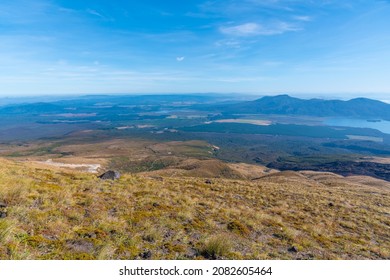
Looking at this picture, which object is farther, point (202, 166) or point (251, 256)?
point (202, 166)

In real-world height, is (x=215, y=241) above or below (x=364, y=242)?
above

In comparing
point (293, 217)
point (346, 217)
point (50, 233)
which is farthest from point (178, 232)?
point (346, 217)

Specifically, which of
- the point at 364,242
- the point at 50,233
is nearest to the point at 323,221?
the point at 364,242

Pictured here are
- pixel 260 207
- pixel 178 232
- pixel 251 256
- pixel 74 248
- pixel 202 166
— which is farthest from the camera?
pixel 202 166

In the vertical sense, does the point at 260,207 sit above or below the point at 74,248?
below

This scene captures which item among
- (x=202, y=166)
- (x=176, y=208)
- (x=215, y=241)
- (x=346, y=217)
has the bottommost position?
(x=202, y=166)

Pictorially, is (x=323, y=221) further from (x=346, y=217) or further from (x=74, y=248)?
(x=74, y=248)

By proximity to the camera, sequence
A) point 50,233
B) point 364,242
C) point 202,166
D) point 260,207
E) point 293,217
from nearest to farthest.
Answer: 1. point 50,233
2. point 364,242
3. point 293,217
4. point 260,207
5. point 202,166

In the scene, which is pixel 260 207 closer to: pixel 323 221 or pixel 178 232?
pixel 323 221

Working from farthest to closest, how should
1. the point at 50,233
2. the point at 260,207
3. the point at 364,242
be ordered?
the point at 260,207 < the point at 364,242 < the point at 50,233
